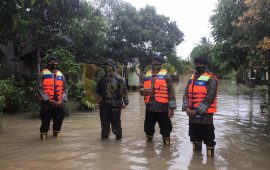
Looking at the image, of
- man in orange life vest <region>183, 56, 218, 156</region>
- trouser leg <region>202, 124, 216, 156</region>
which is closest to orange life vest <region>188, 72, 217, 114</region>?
man in orange life vest <region>183, 56, 218, 156</region>

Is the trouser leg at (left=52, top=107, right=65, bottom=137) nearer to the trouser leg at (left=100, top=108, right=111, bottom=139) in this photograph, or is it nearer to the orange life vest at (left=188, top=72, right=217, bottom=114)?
the trouser leg at (left=100, top=108, right=111, bottom=139)

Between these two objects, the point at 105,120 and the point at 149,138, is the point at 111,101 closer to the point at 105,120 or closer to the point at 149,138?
the point at 105,120

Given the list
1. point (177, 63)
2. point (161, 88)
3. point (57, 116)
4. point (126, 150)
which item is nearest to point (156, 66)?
point (161, 88)

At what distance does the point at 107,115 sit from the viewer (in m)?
7.69

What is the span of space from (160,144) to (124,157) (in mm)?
1273

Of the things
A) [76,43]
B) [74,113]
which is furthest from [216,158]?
[76,43]

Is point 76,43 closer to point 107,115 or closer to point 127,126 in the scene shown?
point 127,126

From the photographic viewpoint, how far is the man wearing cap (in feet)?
25.0

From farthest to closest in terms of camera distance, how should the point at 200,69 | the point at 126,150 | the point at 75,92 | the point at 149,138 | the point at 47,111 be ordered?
the point at 75,92
the point at 47,111
the point at 149,138
the point at 126,150
the point at 200,69

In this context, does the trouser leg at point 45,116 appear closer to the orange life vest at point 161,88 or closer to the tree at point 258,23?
the orange life vest at point 161,88

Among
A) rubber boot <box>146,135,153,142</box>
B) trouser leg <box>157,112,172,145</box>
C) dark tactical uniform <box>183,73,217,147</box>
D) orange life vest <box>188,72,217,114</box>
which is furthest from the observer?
rubber boot <box>146,135,153,142</box>

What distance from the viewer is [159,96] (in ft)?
23.0

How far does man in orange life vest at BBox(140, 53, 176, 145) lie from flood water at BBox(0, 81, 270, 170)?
462 millimetres

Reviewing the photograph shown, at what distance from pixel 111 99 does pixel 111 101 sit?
0.14 ft
